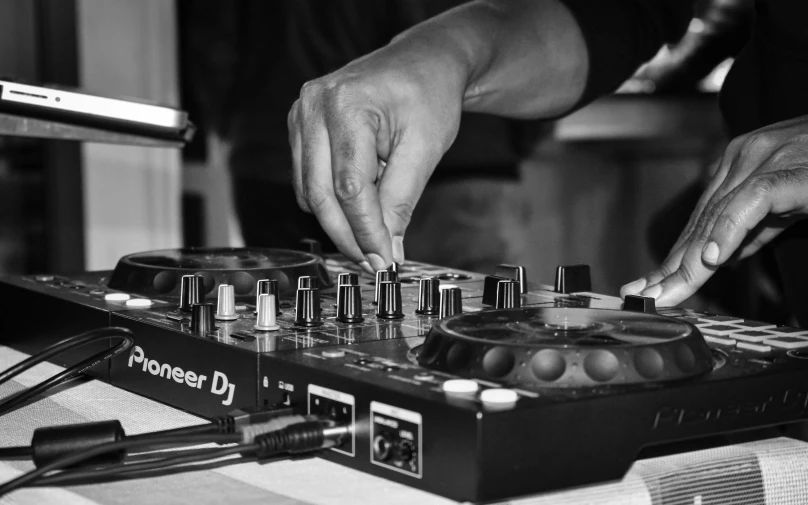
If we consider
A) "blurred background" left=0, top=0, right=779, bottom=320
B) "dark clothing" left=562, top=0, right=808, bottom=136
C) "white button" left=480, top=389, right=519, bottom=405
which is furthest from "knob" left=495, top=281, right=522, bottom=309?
"blurred background" left=0, top=0, right=779, bottom=320

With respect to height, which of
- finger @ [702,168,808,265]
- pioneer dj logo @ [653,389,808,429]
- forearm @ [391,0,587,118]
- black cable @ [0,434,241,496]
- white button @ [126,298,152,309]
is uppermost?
forearm @ [391,0,587,118]

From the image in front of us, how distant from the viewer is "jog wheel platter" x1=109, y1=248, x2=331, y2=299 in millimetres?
1000

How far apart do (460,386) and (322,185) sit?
507 mm

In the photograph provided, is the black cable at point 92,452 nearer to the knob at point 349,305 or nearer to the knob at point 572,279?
the knob at point 349,305

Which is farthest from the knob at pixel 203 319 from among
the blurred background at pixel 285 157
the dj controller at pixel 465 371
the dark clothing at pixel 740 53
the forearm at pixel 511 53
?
the blurred background at pixel 285 157

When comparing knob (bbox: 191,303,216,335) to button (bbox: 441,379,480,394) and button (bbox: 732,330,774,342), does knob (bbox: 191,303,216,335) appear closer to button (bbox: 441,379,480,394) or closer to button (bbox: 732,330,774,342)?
button (bbox: 441,379,480,394)

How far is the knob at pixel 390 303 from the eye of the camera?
89 cm

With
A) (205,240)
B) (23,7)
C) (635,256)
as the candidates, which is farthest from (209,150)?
(635,256)

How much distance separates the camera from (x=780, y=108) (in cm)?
129

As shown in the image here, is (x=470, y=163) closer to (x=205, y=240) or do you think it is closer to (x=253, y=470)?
(x=205, y=240)

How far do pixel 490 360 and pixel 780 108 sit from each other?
82 centimetres

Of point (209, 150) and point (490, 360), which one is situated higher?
point (209, 150)

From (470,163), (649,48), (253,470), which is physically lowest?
(253,470)

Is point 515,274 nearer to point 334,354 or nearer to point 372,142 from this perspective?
point 372,142
